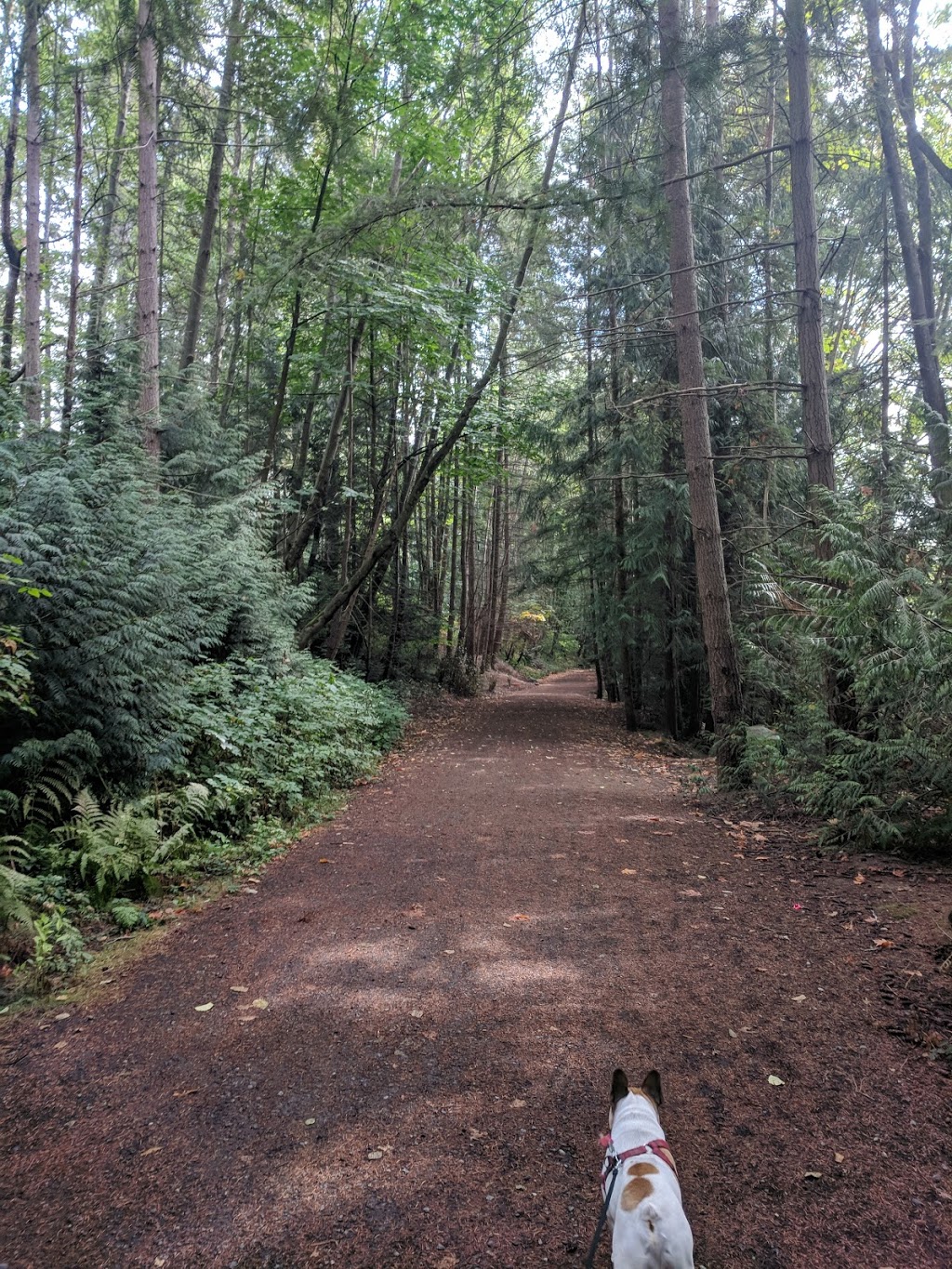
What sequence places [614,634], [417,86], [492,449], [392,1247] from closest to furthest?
[392,1247] → [417,86] → [614,634] → [492,449]

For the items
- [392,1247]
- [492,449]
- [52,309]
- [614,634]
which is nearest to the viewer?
[392,1247]

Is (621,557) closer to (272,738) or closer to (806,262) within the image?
(806,262)

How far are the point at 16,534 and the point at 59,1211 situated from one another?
4.51 metres

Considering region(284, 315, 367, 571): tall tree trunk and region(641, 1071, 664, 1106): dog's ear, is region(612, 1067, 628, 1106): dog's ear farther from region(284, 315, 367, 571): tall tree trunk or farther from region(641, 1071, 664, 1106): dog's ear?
region(284, 315, 367, 571): tall tree trunk

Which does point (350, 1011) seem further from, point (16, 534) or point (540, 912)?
point (16, 534)

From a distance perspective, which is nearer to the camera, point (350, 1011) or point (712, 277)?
point (350, 1011)

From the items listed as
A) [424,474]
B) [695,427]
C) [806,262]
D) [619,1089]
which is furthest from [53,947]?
[424,474]

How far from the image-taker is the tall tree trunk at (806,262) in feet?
26.7

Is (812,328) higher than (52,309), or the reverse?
(52,309)

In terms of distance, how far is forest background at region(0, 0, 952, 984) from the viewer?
18.3ft

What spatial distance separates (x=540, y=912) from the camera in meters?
4.92

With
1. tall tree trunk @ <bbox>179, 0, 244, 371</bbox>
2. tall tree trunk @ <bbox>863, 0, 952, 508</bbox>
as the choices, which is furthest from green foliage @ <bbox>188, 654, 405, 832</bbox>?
tall tree trunk @ <bbox>863, 0, 952, 508</bbox>

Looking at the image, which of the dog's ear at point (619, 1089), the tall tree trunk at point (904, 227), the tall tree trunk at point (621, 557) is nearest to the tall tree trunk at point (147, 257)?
the tall tree trunk at point (621, 557)

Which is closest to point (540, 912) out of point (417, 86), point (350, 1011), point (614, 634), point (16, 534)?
point (350, 1011)
